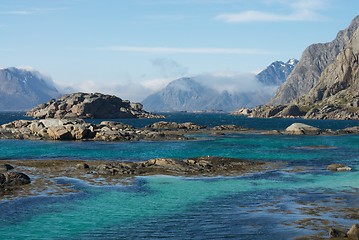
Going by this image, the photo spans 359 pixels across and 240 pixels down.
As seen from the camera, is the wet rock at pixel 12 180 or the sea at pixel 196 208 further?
the wet rock at pixel 12 180

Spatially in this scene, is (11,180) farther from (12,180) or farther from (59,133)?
(59,133)

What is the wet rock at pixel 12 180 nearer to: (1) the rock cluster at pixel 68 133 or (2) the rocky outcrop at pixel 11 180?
(2) the rocky outcrop at pixel 11 180

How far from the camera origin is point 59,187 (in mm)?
44812

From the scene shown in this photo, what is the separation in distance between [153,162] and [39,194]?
2137cm

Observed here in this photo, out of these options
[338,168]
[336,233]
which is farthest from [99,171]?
[336,233]

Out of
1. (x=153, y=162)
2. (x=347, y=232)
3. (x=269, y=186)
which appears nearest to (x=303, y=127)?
(x=153, y=162)

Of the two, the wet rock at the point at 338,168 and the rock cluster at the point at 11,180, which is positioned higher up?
the rock cluster at the point at 11,180

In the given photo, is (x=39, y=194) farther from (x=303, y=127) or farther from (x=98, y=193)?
(x=303, y=127)

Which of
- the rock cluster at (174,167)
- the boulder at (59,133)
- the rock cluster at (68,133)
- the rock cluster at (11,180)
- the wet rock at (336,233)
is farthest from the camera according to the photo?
the rock cluster at (68,133)

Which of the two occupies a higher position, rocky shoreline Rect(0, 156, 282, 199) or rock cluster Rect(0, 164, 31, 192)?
rock cluster Rect(0, 164, 31, 192)

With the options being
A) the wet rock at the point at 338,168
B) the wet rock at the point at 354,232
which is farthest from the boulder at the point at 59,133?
the wet rock at the point at 354,232

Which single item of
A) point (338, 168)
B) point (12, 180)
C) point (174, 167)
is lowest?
point (338, 168)

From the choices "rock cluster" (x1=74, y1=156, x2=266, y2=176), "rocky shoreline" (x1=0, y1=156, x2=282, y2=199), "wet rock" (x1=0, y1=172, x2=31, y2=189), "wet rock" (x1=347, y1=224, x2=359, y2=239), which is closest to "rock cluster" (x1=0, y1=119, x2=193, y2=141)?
"rocky shoreline" (x1=0, y1=156, x2=282, y2=199)

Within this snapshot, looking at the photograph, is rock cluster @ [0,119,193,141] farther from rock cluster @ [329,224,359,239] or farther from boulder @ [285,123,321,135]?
rock cluster @ [329,224,359,239]
